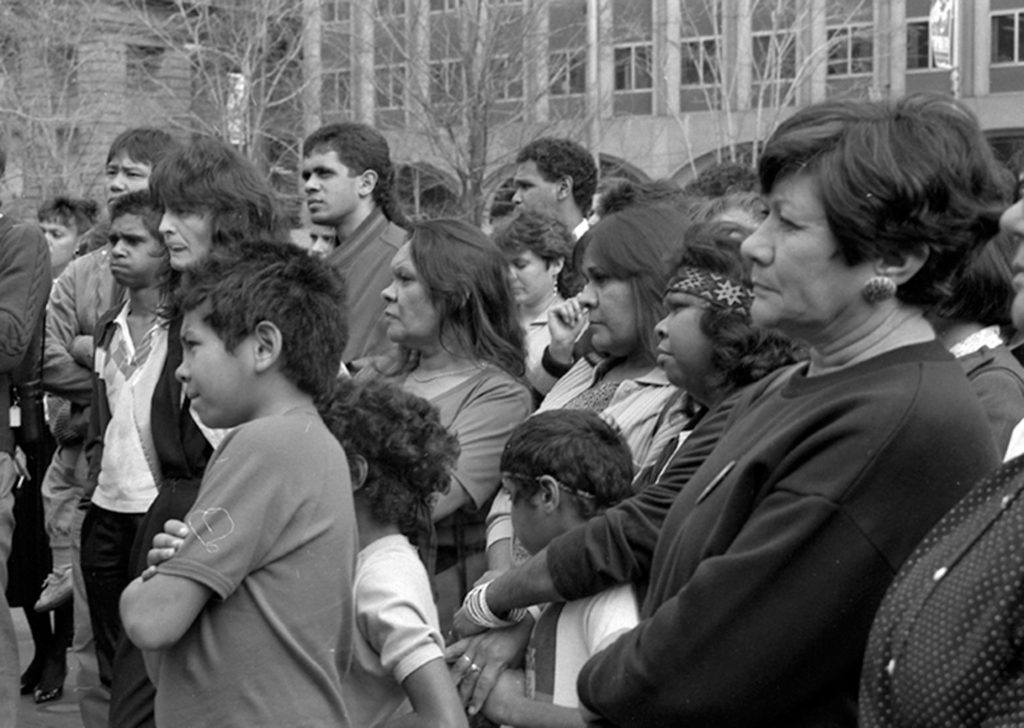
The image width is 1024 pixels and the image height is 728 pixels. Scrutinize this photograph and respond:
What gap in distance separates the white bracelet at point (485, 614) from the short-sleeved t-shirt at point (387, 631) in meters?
0.17

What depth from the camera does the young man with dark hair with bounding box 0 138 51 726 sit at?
5.31 meters

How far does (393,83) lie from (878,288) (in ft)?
88.3

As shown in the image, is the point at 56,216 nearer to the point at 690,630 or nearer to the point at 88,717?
the point at 88,717

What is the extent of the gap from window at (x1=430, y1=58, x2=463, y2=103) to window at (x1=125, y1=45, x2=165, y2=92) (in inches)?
262

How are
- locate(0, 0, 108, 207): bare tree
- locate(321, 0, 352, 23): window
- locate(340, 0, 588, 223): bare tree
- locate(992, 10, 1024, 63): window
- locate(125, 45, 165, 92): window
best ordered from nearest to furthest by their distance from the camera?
locate(340, 0, 588, 223): bare tree
locate(0, 0, 108, 207): bare tree
locate(321, 0, 352, 23): window
locate(125, 45, 165, 92): window
locate(992, 10, 1024, 63): window

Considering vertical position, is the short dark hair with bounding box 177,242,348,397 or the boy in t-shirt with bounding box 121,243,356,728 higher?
the short dark hair with bounding box 177,242,348,397

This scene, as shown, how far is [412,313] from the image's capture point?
5.10 m

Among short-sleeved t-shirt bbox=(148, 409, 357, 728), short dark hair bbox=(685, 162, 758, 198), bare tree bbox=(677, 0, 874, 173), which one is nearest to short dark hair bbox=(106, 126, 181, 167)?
short dark hair bbox=(685, 162, 758, 198)

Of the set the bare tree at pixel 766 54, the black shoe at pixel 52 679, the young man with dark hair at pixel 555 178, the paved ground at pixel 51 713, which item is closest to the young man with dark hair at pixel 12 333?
the paved ground at pixel 51 713

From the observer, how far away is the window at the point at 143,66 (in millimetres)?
31980

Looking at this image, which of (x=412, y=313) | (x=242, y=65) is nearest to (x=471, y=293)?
(x=412, y=313)

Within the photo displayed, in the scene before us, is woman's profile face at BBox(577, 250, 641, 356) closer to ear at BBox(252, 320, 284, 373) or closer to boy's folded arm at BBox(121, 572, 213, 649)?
ear at BBox(252, 320, 284, 373)

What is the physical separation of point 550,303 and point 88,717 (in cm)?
285

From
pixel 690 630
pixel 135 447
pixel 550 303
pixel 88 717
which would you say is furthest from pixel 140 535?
pixel 550 303
